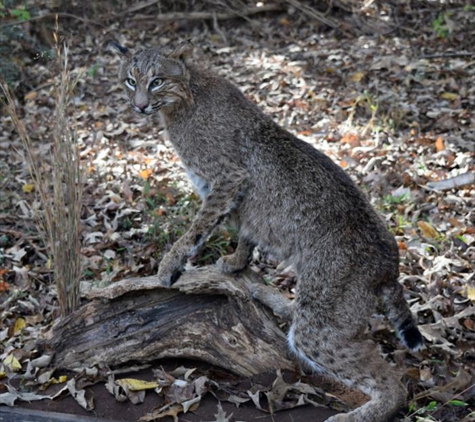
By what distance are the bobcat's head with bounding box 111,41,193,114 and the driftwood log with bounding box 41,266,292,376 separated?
122cm

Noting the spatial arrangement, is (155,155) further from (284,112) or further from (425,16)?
(425,16)

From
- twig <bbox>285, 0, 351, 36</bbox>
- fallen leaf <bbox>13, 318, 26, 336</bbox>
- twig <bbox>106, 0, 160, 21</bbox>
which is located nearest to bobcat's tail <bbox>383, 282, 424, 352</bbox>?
fallen leaf <bbox>13, 318, 26, 336</bbox>

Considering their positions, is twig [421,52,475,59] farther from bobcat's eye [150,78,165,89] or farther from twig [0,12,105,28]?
bobcat's eye [150,78,165,89]

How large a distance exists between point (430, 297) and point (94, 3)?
26.5 feet

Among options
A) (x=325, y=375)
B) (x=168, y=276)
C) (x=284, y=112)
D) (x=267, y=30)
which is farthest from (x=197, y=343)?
(x=267, y=30)

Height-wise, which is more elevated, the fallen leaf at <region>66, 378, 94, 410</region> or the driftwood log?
the driftwood log

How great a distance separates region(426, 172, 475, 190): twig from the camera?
6.66 metres

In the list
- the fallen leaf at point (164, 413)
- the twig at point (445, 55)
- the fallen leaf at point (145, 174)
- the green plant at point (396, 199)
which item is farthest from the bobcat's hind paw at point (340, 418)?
the twig at point (445, 55)

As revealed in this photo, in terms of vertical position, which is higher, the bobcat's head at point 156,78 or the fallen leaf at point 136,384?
the bobcat's head at point 156,78

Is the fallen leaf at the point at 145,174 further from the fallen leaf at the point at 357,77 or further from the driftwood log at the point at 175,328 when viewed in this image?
the fallen leaf at the point at 357,77

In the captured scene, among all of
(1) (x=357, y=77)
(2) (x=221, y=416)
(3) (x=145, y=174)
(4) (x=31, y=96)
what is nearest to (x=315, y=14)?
(1) (x=357, y=77)

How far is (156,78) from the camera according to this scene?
4.95m

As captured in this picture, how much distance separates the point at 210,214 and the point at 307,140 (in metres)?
3.37

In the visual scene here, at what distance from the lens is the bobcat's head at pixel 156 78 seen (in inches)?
193
